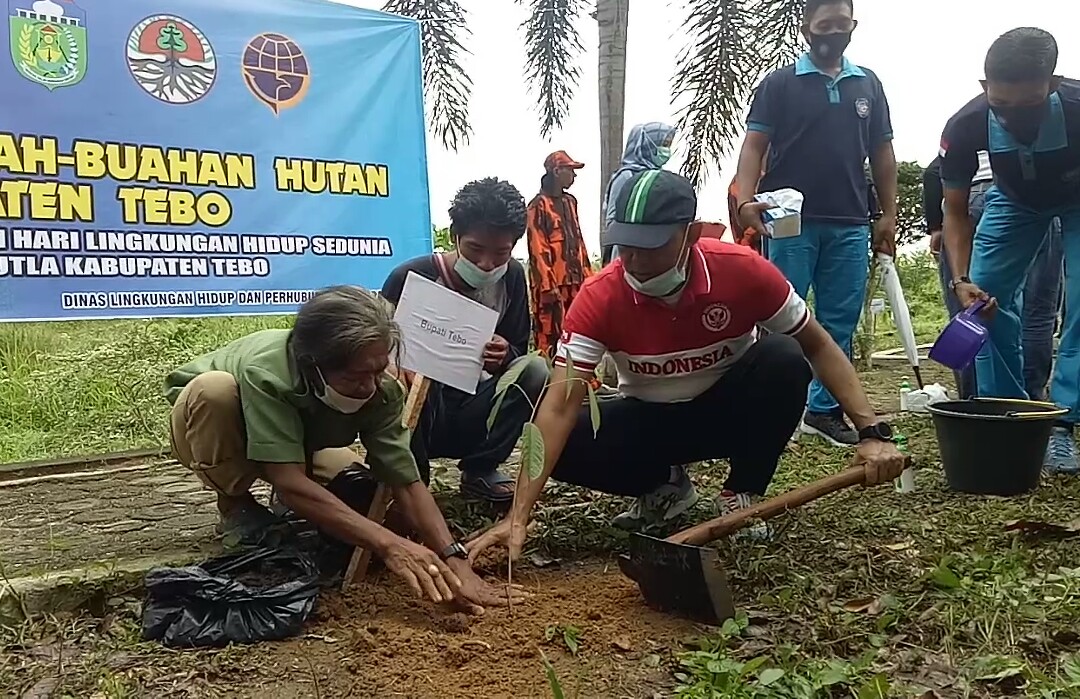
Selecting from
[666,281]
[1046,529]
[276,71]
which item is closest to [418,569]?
[666,281]

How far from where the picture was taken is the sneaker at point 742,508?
288cm

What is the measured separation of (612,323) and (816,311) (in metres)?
1.89

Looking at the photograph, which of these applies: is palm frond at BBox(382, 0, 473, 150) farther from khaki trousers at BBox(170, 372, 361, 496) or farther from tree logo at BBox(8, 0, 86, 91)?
khaki trousers at BBox(170, 372, 361, 496)

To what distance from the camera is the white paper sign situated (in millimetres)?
A: 2717

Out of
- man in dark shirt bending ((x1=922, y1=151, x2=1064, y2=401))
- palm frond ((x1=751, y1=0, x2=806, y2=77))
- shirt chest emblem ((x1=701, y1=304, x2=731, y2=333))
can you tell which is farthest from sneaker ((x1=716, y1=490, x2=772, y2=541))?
palm frond ((x1=751, y1=0, x2=806, y2=77))

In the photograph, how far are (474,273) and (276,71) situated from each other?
5.98 feet

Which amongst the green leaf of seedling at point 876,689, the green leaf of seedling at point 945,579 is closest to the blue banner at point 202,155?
the green leaf of seedling at point 945,579

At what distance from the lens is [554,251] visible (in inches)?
218

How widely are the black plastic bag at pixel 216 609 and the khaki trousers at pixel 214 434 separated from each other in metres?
0.35

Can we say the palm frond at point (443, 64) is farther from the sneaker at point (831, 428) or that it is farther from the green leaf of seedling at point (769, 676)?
the green leaf of seedling at point (769, 676)

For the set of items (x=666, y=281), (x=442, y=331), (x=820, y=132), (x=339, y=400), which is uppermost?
(x=820, y=132)

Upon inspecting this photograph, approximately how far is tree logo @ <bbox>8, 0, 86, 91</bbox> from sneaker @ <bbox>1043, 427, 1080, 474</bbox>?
12.8ft

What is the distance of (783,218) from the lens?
3986 mm

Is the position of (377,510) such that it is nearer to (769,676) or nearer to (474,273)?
(474,273)
